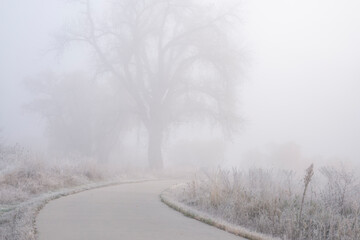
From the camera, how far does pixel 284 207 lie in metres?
8.97

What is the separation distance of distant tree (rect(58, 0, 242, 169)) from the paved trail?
60.2 ft

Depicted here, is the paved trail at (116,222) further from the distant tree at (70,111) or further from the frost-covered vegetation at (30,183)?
the distant tree at (70,111)

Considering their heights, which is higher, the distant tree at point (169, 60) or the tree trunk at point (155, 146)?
the distant tree at point (169, 60)

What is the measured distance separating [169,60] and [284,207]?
2151cm

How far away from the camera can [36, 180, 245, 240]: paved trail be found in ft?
20.2

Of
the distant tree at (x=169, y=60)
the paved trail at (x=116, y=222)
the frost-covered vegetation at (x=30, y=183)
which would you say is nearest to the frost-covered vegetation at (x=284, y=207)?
the paved trail at (x=116, y=222)

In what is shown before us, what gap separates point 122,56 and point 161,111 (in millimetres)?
4771

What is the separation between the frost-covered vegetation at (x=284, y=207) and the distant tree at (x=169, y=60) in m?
Result: 16.9

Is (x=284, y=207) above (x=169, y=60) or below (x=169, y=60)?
below

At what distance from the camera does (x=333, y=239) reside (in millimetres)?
7227

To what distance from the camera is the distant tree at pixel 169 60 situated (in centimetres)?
2772

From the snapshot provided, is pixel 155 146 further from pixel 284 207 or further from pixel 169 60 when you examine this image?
pixel 284 207

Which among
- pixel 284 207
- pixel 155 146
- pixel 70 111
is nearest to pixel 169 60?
pixel 155 146

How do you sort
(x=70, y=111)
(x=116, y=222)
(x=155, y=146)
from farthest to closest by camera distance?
1. (x=70, y=111)
2. (x=155, y=146)
3. (x=116, y=222)
